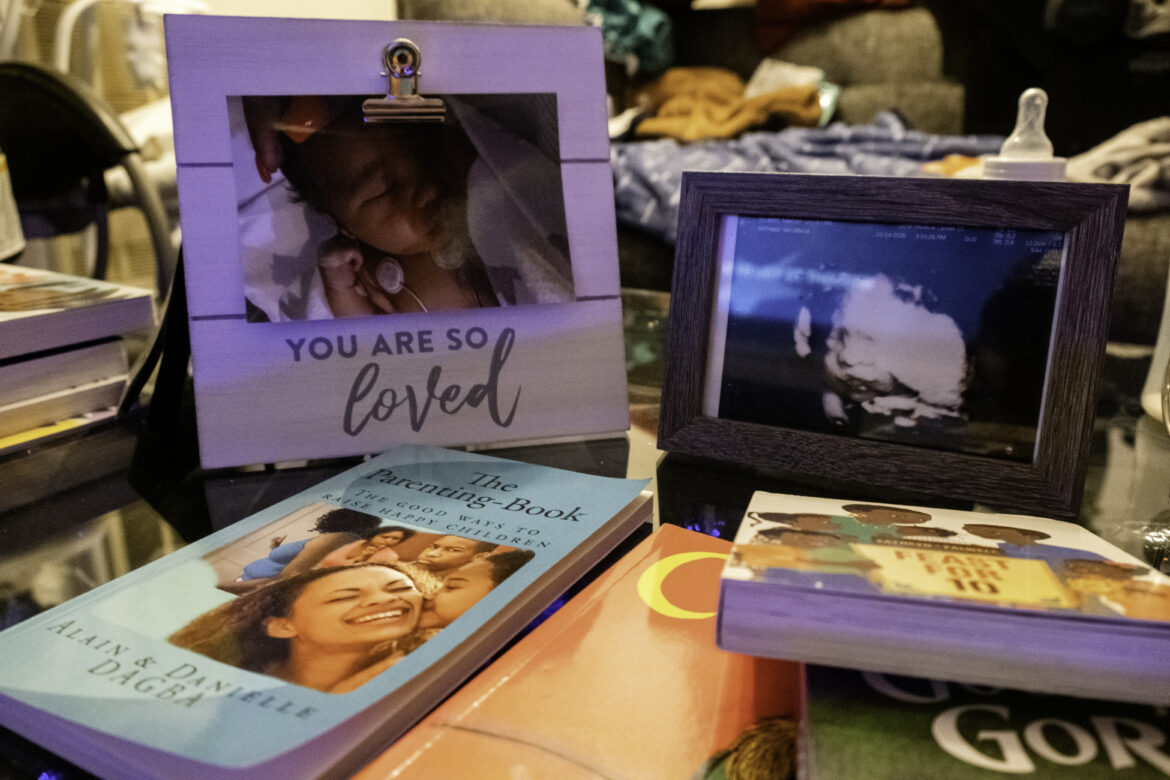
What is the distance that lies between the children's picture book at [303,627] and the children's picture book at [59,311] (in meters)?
0.29

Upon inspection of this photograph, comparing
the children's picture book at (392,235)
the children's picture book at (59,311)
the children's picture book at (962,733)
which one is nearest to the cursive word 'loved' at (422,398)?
the children's picture book at (392,235)

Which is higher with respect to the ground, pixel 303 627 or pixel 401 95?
pixel 401 95

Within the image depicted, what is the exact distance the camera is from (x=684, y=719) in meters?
0.32

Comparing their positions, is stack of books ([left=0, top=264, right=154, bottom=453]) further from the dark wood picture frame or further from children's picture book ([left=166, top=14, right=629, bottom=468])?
the dark wood picture frame

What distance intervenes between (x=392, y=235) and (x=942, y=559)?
→ 435 millimetres

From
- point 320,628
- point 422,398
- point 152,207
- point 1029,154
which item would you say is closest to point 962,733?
point 320,628

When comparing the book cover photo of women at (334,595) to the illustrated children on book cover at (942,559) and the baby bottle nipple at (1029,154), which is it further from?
the baby bottle nipple at (1029,154)

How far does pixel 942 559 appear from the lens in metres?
0.35

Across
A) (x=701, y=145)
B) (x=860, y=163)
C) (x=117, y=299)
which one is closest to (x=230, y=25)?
(x=117, y=299)

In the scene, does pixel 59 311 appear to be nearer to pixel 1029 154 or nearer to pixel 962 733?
pixel 962 733

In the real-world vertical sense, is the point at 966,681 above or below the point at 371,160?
below

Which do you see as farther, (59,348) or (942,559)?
(59,348)

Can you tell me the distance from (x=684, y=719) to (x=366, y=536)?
0.71 ft

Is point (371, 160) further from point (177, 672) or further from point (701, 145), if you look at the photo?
point (701, 145)
